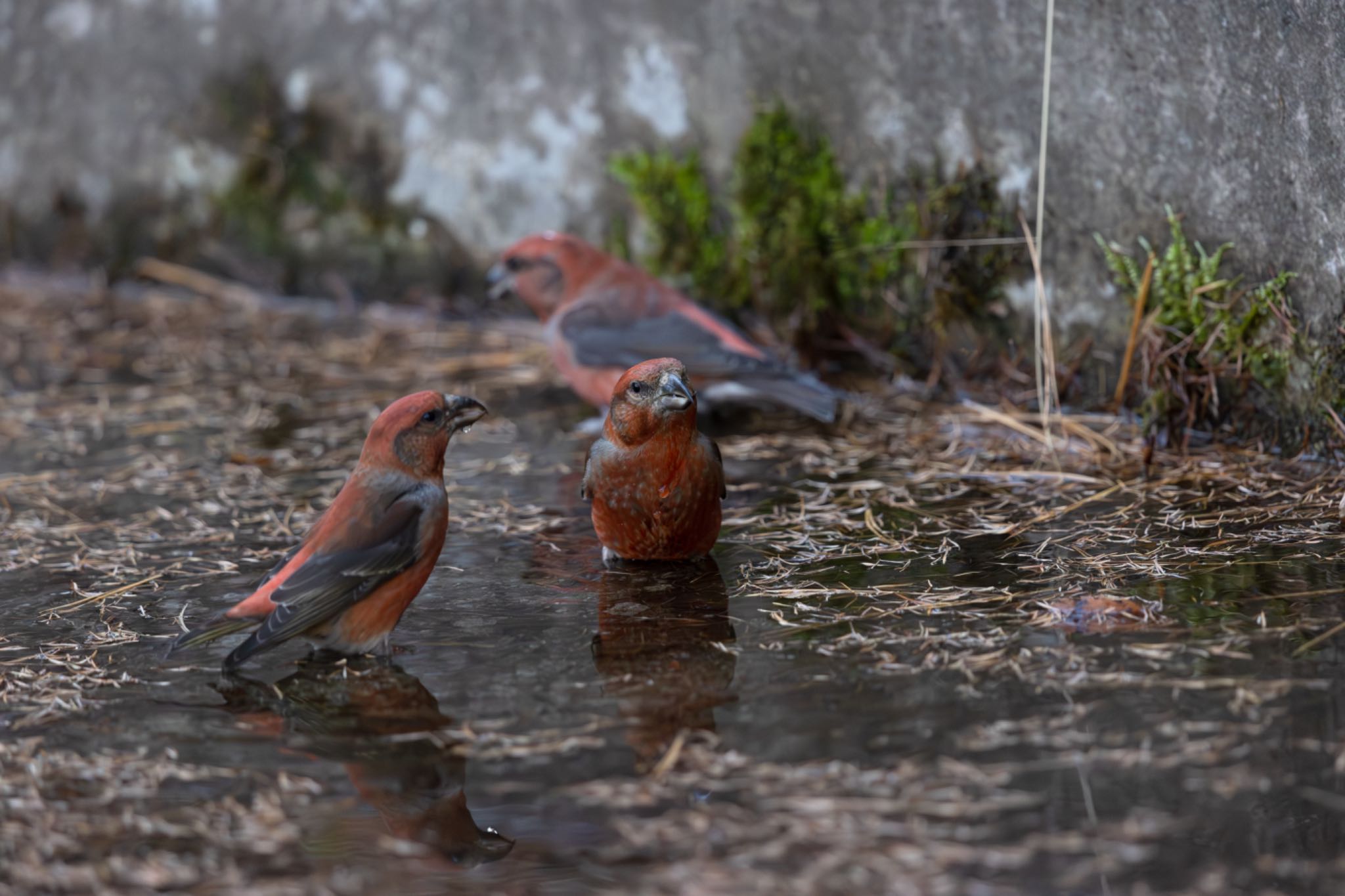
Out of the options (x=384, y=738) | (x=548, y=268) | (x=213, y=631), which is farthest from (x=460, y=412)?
(x=548, y=268)

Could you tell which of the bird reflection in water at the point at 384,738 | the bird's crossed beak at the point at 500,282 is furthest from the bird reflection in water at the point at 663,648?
the bird's crossed beak at the point at 500,282

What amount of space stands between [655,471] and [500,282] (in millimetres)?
2938

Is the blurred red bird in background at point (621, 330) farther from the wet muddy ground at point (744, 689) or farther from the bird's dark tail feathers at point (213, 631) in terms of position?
the bird's dark tail feathers at point (213, 631)

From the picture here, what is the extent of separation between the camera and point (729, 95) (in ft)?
20.5

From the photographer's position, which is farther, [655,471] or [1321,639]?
[655,471]

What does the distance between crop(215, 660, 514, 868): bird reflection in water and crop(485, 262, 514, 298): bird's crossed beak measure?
334 centimetres

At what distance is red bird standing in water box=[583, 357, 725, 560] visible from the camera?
12.0ft

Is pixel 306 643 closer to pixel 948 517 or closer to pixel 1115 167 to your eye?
pixel 948 517

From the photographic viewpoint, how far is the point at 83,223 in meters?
8.50

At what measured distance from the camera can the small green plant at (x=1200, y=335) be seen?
4273 mm

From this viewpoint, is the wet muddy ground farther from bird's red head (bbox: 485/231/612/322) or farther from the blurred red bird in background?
bird's red head (bbox: 485/231/612/322)

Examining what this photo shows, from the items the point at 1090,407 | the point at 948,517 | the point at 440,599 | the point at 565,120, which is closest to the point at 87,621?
the point at 440,599

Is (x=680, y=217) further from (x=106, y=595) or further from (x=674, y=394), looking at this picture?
(x=106, y=595)

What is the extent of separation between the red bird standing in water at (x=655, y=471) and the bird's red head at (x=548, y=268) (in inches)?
97.2
